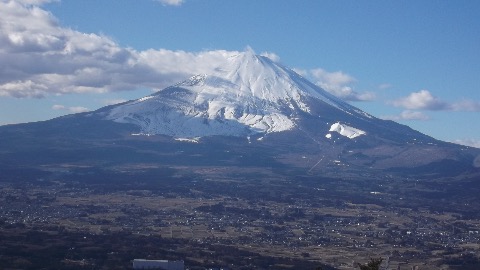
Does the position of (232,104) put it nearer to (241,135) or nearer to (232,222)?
(241,135)

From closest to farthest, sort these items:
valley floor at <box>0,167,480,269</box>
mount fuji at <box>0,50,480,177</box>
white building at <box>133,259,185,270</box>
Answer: white building at <box>133,259,185,270</box> < valley floor at <box>0,167,480,269</box> < mount fuji at <box>0,50,480,177</box>

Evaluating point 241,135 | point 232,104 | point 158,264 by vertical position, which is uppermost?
point 232,104

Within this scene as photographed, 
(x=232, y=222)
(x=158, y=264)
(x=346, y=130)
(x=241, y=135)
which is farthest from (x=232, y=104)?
(x=158, y=264)

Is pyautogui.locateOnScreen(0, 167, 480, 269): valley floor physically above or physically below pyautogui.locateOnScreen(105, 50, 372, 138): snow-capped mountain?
below

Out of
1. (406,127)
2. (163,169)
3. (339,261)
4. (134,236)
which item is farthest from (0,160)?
(406,127)

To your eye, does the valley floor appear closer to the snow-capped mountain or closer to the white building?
the white building

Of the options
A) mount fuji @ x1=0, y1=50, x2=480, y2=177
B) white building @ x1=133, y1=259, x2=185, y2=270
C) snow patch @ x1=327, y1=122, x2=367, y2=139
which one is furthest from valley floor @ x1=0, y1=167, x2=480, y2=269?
snow patch @ x1=327, y1=122, x2=367, y2=139

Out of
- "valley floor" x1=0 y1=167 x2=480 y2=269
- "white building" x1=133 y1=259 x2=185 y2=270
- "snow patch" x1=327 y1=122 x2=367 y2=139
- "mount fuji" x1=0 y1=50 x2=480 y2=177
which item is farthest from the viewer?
"snow patch" x1=327 y1=122 x2=367 y2=139
